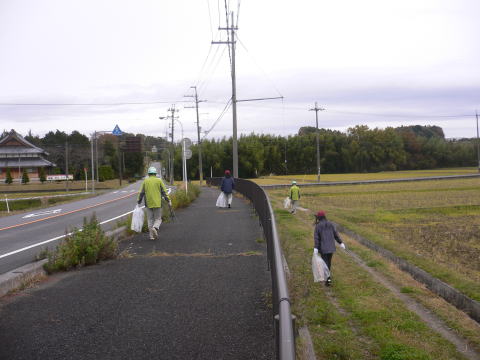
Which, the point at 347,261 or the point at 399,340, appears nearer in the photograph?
the point at 399,340

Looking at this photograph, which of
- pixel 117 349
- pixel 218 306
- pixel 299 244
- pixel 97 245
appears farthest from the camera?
pixel 299 244

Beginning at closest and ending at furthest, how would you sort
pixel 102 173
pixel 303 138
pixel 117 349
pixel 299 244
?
pixel 117 349 → pixel 299 244 → pixel 102 173 → pixel 303 138

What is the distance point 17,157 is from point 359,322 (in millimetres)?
86841

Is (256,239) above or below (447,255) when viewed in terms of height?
above

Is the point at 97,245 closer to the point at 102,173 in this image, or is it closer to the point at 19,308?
the point at 19,308

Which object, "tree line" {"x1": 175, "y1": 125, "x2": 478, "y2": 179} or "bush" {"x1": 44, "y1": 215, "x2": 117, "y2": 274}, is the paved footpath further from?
"tree line" {"x1": 175, "y1": 125, "x2": 478, "y2": 179}

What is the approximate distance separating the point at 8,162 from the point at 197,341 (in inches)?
3436

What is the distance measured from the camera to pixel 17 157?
8550cm

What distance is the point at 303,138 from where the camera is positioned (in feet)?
362

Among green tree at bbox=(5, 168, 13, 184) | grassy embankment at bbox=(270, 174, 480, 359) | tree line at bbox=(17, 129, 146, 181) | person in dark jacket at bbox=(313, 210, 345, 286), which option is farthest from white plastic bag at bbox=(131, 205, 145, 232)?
tree line at bbox=(17, 129, 146, 181)

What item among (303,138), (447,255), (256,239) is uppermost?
(303,138)

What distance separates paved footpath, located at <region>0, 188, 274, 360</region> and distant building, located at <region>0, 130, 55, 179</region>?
8138cm

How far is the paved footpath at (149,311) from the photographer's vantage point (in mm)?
4988

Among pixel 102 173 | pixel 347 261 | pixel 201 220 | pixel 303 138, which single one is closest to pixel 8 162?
pixel 102 173
